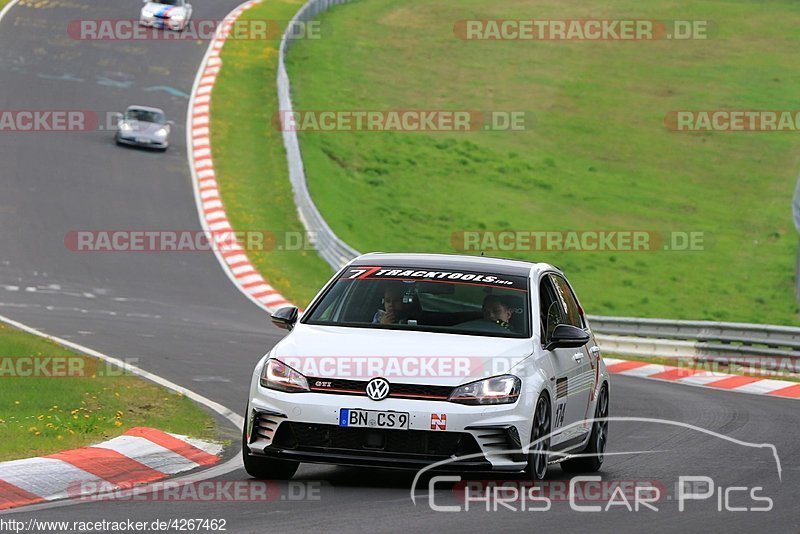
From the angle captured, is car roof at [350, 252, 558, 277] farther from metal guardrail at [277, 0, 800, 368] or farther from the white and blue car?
the white and blue car

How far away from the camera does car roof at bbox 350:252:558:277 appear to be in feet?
34.7

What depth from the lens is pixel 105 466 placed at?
973 centimetres

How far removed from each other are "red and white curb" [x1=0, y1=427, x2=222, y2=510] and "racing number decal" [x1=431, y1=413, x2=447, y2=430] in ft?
6.49

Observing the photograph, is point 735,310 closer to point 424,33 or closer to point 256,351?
point 256,351

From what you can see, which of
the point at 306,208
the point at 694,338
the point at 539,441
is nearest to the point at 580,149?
the point at 306,208

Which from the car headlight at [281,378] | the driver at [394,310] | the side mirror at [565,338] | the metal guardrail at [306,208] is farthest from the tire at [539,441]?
the metal guardrail at [306,208]

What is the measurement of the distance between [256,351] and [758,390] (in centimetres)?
651

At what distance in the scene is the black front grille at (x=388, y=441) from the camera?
353 inches

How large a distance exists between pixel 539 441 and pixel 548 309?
55.4 inches

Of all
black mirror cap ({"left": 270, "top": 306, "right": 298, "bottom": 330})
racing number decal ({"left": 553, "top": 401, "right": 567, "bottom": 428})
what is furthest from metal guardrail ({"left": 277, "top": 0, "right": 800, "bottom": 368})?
black mirror cap ({"left": 270, "top": 306, "right": 298, "bottom": 330})

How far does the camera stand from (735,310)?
3203 cm

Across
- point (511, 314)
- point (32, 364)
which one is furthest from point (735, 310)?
point (511, 314)

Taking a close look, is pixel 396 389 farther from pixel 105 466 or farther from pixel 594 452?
pixel 594 452

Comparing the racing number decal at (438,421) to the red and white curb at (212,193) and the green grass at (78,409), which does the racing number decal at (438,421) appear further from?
the red and white curb at (212,193)
